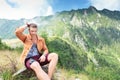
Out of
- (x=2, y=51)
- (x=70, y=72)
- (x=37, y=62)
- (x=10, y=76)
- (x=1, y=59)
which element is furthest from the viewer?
(x=2, y=51)

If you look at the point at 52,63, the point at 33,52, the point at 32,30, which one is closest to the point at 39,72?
the point at 52,63

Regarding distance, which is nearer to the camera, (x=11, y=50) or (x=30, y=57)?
(x=30, y=57)

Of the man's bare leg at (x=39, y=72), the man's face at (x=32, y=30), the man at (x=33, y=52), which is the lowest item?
the man's bare leg at (x=39, y=72)

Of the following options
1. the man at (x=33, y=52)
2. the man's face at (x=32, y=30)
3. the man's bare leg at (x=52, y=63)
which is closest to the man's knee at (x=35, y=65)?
the man at (x=33, y=52)

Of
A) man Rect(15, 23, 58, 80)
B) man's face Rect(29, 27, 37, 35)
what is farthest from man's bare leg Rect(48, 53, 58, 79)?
Result: man's face Rect(29, 27, 37, 35)

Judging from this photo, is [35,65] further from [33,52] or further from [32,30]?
[32,30]

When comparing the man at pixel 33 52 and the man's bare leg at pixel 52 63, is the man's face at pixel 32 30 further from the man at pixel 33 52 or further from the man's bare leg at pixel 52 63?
the man's bare leg at pixel 52 63

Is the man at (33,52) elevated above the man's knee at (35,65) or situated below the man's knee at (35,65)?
above

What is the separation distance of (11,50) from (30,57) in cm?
571

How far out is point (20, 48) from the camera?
540 inches

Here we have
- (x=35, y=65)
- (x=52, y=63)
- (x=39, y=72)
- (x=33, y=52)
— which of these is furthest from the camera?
(x=33, y=52)

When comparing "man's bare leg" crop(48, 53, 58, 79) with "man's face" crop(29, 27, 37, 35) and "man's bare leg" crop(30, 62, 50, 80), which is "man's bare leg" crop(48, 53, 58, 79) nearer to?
"man's bare leg" crop(30, 62, 50, 80)

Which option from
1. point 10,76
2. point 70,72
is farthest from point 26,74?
point 70,72

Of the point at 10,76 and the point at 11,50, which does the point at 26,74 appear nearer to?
the point at 10,76
